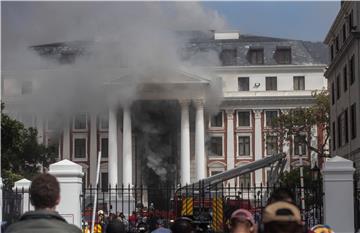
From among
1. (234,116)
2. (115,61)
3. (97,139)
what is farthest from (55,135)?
(234,116)

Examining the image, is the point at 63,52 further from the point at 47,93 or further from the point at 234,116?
the point at 234,116

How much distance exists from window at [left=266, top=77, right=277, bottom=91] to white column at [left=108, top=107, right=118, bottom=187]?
48.5 ft

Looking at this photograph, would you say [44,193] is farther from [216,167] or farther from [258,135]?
[216,167]

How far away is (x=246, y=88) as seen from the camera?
238 ft

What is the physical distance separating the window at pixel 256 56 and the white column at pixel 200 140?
6958 mm

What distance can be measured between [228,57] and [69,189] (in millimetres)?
61175

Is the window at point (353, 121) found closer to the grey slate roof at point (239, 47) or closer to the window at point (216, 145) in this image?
the grey slate roof at point (239, 47)

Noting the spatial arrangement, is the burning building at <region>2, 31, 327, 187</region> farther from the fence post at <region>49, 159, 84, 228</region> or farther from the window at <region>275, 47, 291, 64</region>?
the fence post at <region>49, 159, 84, 228</region>

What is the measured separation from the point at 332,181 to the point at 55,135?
2313 inches

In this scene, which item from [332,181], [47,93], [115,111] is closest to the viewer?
[332,181]

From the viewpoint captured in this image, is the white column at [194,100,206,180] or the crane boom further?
the white column at [194,100,206,180]

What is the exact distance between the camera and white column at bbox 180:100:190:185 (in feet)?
222

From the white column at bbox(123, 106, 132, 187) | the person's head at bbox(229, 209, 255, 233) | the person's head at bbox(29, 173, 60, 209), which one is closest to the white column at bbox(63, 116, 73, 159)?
the white column at bbox(123, 106, 132, 187)

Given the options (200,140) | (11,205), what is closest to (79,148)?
(200,140)
